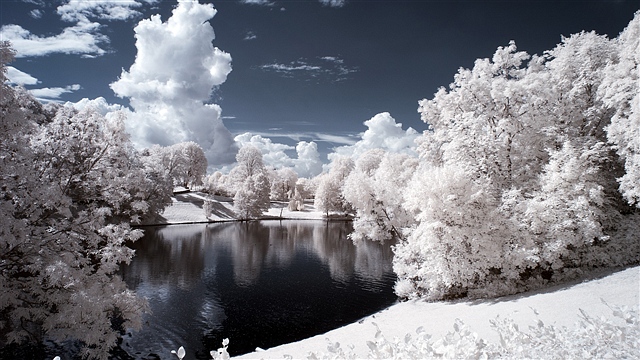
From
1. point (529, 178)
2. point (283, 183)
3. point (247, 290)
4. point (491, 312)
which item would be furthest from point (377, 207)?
point (283, 183)

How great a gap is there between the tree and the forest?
6 cm

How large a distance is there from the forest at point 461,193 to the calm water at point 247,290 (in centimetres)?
351

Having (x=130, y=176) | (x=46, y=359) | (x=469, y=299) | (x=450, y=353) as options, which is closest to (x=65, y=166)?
(x=130, y=176)

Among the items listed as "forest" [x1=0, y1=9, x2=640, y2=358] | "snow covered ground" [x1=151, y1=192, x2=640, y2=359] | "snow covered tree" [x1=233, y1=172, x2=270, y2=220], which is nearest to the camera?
"forest" [x1=0, y1=9, x2=640, y2=358]

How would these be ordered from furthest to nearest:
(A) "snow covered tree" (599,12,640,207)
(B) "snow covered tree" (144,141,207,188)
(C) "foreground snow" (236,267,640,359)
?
(B) "snow covered tree" (144,141,207,188)
(A) "snow covered tree" (599,12,640,207)
(C) "foreground snow" (236,267,640,359)

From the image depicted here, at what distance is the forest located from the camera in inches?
500

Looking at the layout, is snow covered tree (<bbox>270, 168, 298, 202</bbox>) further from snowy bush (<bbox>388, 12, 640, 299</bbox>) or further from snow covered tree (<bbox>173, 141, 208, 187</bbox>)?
snowy bush (<bbox>388, 12, 640, 299</bbox>)

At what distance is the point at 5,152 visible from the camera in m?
11.7

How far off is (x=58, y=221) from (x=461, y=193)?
20447 mm

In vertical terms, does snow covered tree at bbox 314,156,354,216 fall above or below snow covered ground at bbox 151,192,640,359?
above

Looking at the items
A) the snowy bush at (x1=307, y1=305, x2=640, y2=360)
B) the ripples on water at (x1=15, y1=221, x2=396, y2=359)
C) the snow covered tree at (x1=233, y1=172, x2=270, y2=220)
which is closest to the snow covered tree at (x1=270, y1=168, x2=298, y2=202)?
the snow covered tree at (x1=233, y1=172, x2=270, y2=220)

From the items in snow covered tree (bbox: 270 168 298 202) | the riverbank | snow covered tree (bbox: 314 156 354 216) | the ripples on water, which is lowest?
the ripples on water

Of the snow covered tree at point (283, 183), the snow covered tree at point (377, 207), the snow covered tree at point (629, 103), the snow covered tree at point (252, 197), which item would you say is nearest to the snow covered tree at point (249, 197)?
the snow covered tree at point (252, 197)

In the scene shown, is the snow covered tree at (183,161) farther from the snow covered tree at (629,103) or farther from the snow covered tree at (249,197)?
the snow covered tree at (629,103)
